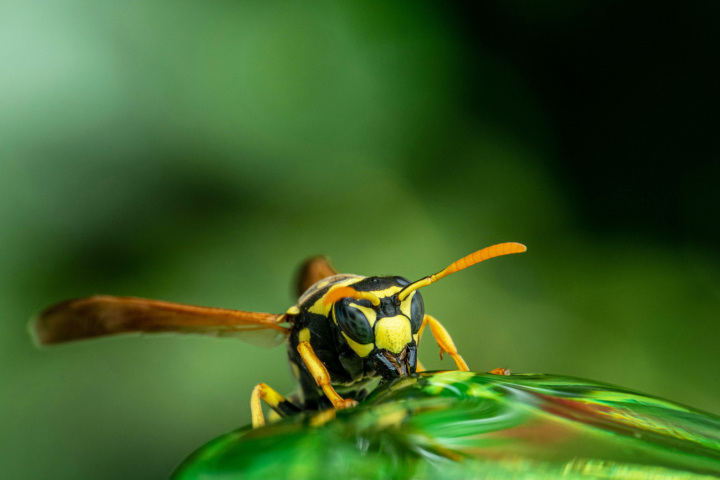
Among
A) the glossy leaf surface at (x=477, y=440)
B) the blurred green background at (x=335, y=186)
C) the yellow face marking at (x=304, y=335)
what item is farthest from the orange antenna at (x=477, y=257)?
the blurred green background at (x=335, y=186)

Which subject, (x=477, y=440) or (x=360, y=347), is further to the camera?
(x=360, y=347)

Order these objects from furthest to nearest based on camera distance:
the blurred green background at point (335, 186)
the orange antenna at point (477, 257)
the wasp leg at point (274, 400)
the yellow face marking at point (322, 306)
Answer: the blurred green background at point (335, 186) < the wasp leg at point (274, 400) < the yellow face marking at point (322, 306) < the orange antenna at point (477, 257)

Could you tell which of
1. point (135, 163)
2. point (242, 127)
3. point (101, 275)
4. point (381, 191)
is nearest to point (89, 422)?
point (101, 275)

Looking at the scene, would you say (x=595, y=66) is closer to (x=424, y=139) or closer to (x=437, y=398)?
(x=424, y=139)

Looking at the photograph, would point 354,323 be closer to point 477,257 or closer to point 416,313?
point 416,313

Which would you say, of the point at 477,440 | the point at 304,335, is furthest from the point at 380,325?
the point at 477,440

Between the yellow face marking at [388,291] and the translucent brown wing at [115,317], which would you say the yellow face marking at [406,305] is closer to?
the yellow face marking at [388,291]
